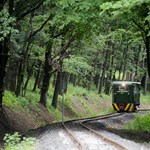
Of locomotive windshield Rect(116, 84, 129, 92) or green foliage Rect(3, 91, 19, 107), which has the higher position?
locomotive windshield Rect(116, 84, 129, 92)

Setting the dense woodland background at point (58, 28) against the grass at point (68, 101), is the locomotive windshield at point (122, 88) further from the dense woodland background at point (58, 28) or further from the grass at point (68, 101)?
the grass at point (68, 101)

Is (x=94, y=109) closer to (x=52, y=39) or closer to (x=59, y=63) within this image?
(x=59, y=63)

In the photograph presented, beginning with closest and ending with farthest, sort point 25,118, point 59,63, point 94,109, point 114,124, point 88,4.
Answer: point 88,4 < point 25,118 < point 114,124 < point 59,63 < point 94,109

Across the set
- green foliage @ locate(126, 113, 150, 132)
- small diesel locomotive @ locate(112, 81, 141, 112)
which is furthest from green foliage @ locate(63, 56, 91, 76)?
green foliage @ locate(126, 113, 150, 132)

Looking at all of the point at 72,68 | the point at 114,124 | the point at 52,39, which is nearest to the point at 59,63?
the point at 72,68

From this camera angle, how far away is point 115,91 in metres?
35.5

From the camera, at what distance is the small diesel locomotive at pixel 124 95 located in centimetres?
3481

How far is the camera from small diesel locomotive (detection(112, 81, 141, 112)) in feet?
114

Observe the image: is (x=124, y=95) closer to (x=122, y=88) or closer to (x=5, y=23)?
(x=122, y=88)

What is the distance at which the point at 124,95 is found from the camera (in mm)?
35031

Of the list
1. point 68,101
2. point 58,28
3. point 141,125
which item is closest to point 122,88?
point 68,101

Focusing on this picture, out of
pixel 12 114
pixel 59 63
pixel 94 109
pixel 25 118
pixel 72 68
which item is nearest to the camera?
pixel 12 114

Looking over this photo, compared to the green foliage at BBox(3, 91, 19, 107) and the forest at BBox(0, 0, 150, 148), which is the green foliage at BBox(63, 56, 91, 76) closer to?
the forest at BBox(0, 0, 150, 148)

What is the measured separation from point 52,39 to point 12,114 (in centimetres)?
596
